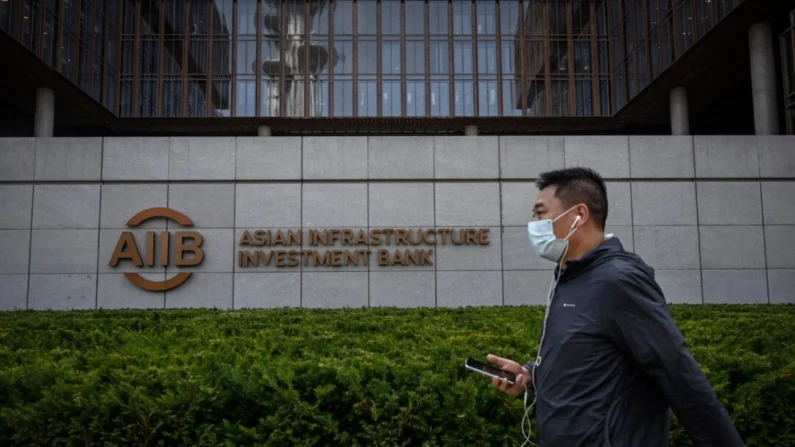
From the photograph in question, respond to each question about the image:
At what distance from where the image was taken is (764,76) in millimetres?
22531

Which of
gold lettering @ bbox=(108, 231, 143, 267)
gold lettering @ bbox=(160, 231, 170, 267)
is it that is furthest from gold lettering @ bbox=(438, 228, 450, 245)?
gold lettering @ bbox=(108, 231, 143, 267)

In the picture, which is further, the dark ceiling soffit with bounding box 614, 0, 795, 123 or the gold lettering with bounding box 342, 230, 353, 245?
the dark ceiling soffit with bounding box 614, 0, 795, 123

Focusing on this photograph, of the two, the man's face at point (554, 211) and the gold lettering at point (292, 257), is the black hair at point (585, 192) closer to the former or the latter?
the man's face at point (554, 211)

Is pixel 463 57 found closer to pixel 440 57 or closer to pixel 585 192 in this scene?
pixel 440 57

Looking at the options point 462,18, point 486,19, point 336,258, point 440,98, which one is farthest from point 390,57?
point 336,258

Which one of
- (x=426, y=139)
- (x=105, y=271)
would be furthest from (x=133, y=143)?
(x=426, y=139)

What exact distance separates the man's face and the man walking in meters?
0.17

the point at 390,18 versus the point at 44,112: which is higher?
the point at 390,18

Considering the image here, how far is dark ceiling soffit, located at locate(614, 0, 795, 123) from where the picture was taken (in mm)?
21811

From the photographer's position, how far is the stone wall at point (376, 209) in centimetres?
1522

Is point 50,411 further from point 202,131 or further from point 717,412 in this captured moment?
point 202,131

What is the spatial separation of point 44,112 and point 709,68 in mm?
24762

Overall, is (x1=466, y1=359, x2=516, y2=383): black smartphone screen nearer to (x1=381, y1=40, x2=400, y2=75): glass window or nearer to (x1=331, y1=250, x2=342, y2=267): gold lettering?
(x1=331, y1=250, x2=342, y2=267): gold lettering

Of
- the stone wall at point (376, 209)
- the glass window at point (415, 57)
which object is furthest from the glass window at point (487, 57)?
the stone wall at point (376, 209)
